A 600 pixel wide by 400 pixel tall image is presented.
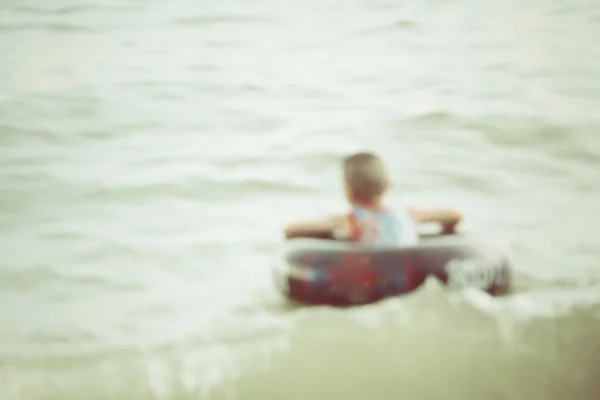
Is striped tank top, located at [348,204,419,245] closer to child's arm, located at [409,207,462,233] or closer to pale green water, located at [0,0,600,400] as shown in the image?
child's arm, located at [409,207,462,233]

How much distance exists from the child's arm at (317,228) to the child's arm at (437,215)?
209mm

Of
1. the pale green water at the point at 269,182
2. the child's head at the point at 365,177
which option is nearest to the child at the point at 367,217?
the child's head at the point at 365,177

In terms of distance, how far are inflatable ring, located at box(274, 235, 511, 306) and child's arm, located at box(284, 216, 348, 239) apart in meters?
0.10

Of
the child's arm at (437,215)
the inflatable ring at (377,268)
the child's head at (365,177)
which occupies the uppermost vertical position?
the child's head at (365,177)

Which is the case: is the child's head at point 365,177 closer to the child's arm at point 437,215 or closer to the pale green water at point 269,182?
the child's arm at point 437,215

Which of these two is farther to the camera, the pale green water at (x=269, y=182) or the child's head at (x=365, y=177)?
the child's head at (x=365, y=177)

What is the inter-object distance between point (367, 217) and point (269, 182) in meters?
1.06

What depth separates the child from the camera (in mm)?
2045

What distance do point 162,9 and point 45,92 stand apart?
108 cm

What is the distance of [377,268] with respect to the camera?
1.91 m

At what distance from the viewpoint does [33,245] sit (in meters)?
2.60

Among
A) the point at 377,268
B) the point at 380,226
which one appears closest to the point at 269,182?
the point at 380,226

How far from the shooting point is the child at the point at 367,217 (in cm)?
204

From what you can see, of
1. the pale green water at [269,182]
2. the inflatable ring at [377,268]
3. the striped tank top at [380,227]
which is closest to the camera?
the pale green water at [269,182]
